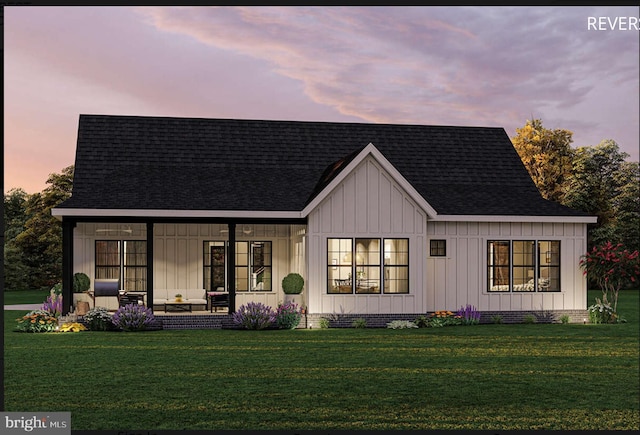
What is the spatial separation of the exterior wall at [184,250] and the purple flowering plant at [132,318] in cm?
338

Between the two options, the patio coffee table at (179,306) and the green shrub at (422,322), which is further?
the patio coffee table at (179,306)

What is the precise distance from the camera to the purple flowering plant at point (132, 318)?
1952cm

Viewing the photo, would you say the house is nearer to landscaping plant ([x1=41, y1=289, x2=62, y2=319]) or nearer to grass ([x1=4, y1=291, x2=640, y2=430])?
landscaping plant ([x1=41, y1=289, x2=62, y2=319])

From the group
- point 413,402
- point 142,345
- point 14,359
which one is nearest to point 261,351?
point 142,345

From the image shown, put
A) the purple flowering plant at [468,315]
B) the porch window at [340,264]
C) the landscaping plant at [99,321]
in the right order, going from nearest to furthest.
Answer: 1. the landscaping plant at [99,321]
2. the porch window at [340,264]
3. the purple flowering plant at [468,315]

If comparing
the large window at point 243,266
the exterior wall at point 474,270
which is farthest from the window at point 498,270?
the large window at point 243,266

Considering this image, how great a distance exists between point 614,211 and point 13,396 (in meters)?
39.1

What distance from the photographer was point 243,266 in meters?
23.6

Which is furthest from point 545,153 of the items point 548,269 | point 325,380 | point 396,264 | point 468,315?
point 325,380

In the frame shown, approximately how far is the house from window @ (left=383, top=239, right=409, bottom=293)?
1.1 inches

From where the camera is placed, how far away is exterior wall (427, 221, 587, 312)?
73.4 ft

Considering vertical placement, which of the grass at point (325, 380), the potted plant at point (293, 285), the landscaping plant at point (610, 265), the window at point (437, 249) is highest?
the window at point (437, 249)

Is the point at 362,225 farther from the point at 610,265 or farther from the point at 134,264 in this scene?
the point at 610,265

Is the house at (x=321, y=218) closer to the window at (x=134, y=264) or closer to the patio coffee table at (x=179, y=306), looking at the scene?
the window at (x=134, y=264)
